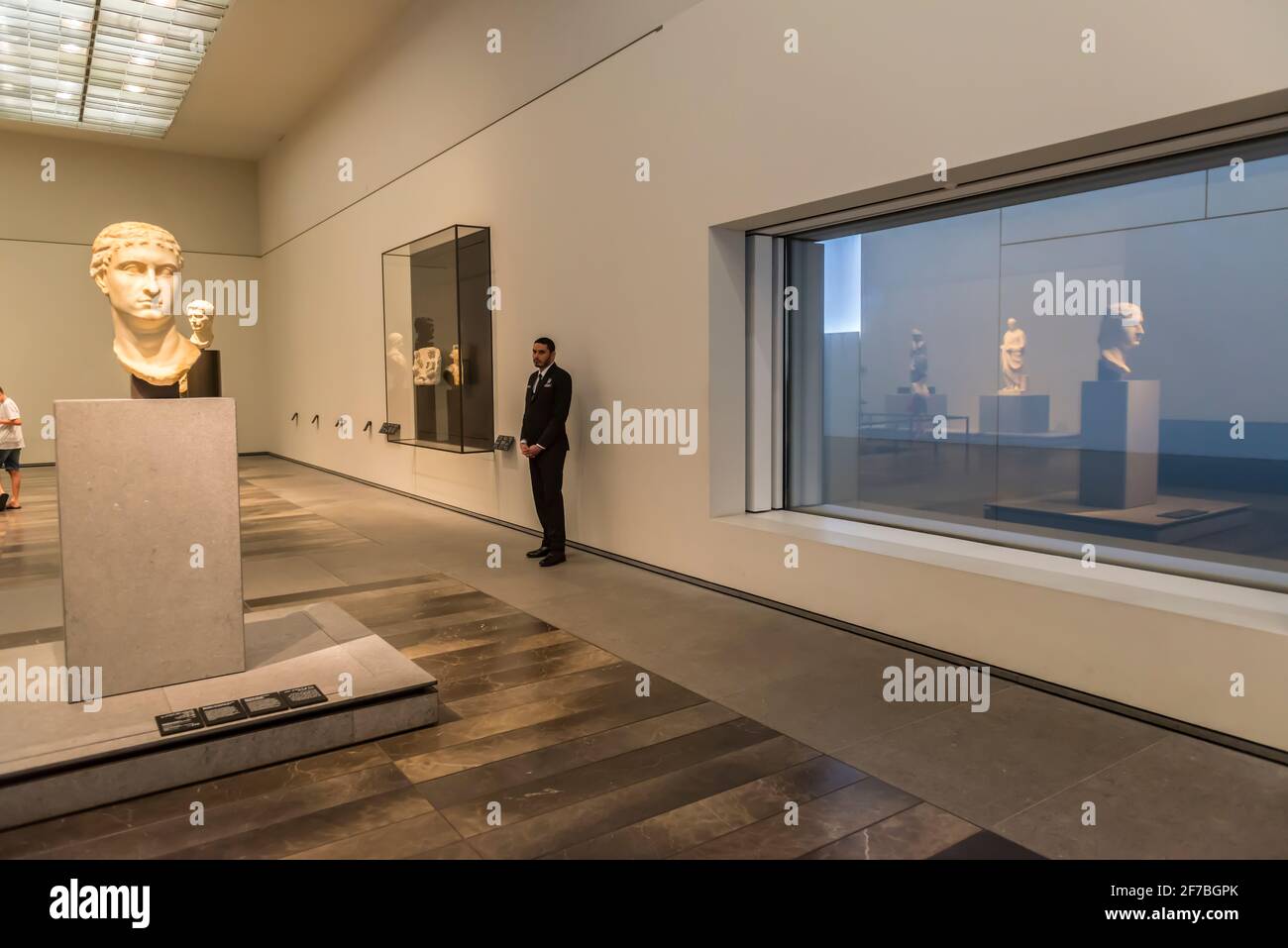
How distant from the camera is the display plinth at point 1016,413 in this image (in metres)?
5.31

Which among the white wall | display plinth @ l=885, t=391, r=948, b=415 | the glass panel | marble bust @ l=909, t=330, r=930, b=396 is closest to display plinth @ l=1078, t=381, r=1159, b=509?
the glass panel

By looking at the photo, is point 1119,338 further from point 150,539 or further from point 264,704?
point 150,539

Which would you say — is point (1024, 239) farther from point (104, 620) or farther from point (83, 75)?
point (83, 75)

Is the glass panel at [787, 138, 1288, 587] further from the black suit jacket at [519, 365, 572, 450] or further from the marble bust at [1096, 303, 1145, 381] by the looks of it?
the black suit jacket at [519, 365, 572, 450]

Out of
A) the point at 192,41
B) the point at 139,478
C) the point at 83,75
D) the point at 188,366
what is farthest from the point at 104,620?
the point at 83,75

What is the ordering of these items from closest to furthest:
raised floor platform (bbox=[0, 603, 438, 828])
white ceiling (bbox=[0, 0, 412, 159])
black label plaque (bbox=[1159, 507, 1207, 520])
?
raised floor platform (bbox=[0, 603, 438, 828]) → black label plaque (bbox=[1159, 507, 1207, 520]) → white ceiling (bbox=[0, 0, 412, 159])

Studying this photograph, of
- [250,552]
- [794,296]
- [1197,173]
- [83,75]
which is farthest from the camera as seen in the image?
[83,75]

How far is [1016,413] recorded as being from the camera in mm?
5453

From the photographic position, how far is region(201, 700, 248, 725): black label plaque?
3.76m

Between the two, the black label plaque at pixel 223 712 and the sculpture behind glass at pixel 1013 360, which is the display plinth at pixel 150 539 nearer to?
the black label plaque at pixel 223 712

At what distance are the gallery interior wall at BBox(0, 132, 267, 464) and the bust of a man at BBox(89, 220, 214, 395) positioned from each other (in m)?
13.6

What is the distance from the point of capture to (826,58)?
5.64m

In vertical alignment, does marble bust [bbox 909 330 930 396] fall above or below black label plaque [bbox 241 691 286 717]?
above

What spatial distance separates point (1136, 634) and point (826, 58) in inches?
149
